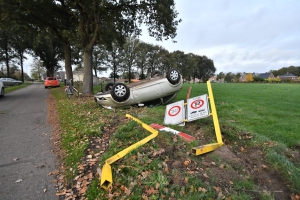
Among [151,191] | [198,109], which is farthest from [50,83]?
[151,191]

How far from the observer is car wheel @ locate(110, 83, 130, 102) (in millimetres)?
7778

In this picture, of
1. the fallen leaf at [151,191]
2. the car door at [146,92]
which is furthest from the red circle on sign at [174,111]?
the fallen leaf at [151,191]

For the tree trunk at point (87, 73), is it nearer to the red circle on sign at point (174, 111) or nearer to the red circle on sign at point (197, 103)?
the red circle on sign at point (174, 111)

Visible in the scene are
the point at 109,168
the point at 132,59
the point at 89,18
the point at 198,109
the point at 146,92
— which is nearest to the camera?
the point at 109,168

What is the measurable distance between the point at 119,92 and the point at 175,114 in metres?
2.98

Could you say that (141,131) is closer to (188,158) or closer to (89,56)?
(188,158)

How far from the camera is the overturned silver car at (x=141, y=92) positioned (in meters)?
7.89

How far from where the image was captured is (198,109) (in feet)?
18.1

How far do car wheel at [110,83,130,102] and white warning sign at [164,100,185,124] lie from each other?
2.39 metres

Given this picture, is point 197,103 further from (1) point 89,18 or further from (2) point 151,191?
(1) point 89,18

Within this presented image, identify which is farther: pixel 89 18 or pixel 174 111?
pixel 89 18

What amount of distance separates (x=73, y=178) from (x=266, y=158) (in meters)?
3.64

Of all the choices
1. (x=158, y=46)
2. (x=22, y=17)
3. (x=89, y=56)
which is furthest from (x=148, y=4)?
(x=158, y=46)

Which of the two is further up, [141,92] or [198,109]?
[141,92]
